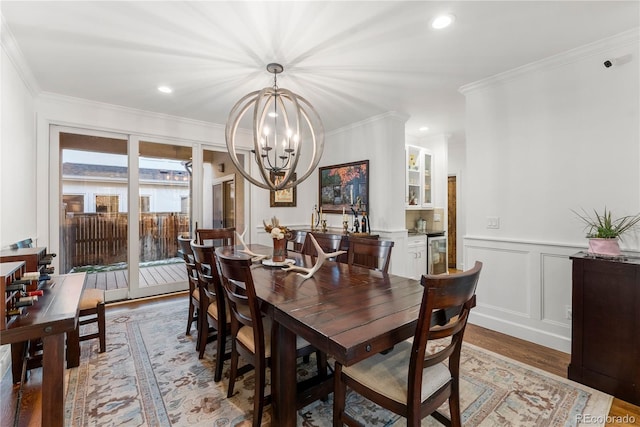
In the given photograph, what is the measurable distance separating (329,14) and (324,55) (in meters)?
0.53

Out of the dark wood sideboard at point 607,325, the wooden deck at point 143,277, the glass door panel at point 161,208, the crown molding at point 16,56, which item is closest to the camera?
the dark wood sideboard at point 607,325

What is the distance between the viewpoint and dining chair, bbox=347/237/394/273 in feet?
7.64

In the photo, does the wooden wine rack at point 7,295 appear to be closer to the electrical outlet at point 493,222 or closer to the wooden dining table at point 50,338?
the wooden dining table at point 50,338

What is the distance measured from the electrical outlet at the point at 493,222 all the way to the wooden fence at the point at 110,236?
4.21 m

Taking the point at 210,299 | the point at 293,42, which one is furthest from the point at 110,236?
the point at 293,42

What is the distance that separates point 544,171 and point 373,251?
186 cm

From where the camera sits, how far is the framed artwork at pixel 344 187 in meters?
4.51

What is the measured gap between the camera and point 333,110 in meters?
3.99

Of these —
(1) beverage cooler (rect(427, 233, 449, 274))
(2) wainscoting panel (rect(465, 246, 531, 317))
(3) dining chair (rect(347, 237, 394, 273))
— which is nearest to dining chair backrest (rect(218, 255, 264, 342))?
(3) dining chair (rect(347, 237, 394, 273))

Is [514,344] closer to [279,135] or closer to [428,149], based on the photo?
[428,149]

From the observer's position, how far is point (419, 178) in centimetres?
512

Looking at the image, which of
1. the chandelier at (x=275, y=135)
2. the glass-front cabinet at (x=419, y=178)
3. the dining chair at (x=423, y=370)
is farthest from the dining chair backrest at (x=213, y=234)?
the glass-front cabinet at (x=419, y=178)

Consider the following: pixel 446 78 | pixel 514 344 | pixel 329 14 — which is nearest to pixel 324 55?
pixel 329 14

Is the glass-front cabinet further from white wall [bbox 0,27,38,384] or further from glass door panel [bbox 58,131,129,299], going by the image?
white wall [bbox 0,27,38,384]
